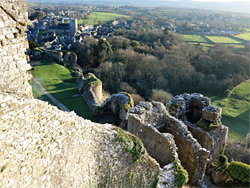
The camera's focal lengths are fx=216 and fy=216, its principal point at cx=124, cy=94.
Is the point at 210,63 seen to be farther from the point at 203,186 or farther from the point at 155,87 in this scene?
the point at 203,186

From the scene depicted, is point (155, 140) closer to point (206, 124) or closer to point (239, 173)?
point (206, 124)

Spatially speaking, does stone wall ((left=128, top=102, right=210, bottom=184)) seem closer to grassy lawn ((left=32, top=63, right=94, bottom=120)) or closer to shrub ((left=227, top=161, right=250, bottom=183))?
shrub ((left=227, top=161, right=250, bottom=183))

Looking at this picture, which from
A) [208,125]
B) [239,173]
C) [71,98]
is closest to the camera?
[239,173]

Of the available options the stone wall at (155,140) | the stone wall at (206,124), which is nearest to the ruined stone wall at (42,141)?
the stone wall at (155,140)

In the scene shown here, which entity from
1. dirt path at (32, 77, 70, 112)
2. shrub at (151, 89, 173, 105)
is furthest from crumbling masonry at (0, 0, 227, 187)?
shrub at (151, 89, 173, 105)

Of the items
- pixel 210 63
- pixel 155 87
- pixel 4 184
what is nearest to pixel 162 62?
pixel 155 87

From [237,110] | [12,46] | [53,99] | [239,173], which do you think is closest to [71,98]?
[53,99]

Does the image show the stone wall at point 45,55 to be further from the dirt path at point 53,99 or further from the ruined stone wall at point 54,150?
the ruined stone wall at point 54,150
